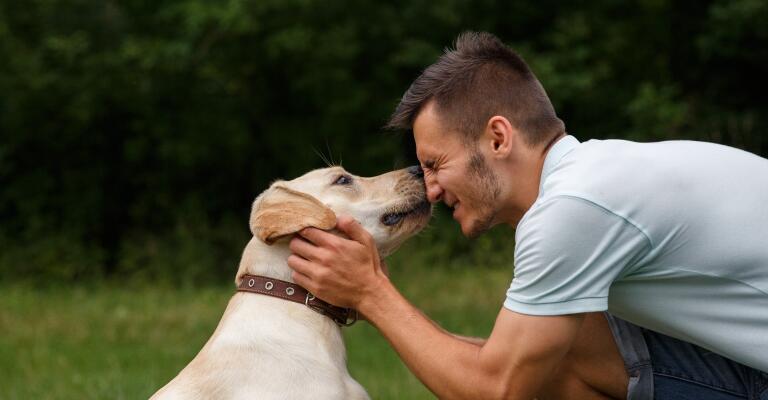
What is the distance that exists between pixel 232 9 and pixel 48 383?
669cm

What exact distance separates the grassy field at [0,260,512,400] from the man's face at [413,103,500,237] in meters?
2.19

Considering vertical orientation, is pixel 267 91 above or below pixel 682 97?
above

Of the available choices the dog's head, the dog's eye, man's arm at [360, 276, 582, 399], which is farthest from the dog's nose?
man's arm at [360, 276, 582, 399]

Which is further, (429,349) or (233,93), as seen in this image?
(233,93)

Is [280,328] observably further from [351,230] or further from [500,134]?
[500,134]

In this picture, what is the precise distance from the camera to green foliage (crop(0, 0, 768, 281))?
12773mm

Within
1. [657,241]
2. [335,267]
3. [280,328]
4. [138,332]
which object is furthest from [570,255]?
[138,332]

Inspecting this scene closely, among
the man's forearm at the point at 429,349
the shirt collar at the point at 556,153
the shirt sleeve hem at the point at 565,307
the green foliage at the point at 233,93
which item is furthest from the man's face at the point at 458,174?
the green foliage at the point at 233,93

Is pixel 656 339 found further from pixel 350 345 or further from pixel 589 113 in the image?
pixel 589 113

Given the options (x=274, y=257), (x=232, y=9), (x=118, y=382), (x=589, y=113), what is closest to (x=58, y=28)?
(x=232, y=9)

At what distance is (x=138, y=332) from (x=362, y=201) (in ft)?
16.7

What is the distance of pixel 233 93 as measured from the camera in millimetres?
14055

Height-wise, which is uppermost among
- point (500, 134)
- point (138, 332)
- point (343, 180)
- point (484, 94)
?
point (484, 94)

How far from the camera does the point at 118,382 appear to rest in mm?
5906
